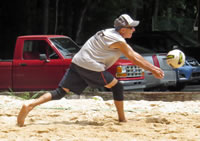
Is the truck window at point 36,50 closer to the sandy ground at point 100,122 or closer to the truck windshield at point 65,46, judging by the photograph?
the truck windshield at point 65,46

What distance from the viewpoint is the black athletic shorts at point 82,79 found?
7883 mm

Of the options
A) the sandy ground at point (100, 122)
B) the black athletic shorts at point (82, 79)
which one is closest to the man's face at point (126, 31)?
the black athletic shorts at point (82, 79)

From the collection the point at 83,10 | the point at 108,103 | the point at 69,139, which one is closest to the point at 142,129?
the point at 69,139

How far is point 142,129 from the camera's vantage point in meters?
7.52

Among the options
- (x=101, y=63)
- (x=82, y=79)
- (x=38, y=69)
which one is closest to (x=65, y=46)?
(x=38, y=69)

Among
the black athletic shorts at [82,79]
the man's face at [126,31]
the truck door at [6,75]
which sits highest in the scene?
the man's face at [126,31]

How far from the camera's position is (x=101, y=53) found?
784 cm

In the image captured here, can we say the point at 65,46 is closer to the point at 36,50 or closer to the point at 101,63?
the point at 36,50

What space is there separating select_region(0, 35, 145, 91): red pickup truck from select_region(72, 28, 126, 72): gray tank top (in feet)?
15.5

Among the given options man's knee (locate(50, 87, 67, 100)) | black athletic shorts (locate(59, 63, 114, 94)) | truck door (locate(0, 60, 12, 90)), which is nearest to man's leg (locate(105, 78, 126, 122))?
black athletic shorts (locate(59, 63, 114, 94))

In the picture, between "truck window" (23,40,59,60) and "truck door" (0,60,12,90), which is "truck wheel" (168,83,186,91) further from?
"truck door" (0,60,12,90)

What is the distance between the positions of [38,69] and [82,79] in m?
5.09

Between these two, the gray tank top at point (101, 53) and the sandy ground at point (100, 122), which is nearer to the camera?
the sandy ground at point (100, 122)

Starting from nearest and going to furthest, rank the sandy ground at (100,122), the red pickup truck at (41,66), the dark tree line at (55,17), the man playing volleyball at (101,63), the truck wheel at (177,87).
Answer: the sandy ground at (100,122) → the man playing volleyball at (101,63) → the red pickup truck at (41,66) → the truck wheel at (177,87) → the dark tree line at (55,17)
